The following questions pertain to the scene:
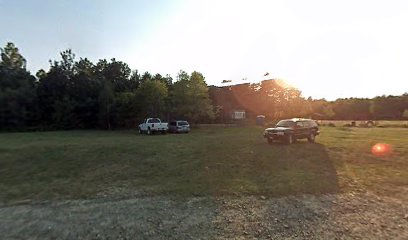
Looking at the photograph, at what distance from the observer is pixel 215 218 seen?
25.5 ft

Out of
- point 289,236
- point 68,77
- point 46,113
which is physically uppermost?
point 68,77

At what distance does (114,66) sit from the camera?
72125mm

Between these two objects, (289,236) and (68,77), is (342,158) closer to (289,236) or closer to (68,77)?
(289,236)

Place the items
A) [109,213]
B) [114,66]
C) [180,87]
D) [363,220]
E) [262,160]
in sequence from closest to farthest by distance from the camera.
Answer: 1. [363,220]
2. [109,213]
3. [262,160]
4. [180,87]
5. [114,66]

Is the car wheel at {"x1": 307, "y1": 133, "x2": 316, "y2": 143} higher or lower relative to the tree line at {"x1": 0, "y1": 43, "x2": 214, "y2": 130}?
lower

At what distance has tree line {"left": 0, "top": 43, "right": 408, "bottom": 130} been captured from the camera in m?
44.6

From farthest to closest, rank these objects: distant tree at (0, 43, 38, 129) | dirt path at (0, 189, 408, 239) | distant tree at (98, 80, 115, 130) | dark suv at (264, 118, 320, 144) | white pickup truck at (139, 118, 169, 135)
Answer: distant tree at (0, 43, 38, 129)
distant tree at (98, 80, 115, 130)
white pickup truck at (139, 118, 169, 135)
dark suv at (264, 118, 320, 144)
dirt path at (0, 189, 408, 239)

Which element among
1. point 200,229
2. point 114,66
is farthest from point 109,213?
point 114,66

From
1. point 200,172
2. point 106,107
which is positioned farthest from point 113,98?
point 200,172

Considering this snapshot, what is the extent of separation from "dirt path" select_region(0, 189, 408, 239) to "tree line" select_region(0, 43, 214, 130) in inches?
1346

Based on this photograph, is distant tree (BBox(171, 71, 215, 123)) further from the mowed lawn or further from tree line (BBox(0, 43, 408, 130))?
the mowed lawn

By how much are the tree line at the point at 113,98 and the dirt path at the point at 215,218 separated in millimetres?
34206

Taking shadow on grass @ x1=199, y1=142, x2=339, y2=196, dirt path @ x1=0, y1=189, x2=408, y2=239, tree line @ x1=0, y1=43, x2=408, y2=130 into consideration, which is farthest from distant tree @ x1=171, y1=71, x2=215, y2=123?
dirt path @ x1=0, y1=189, x2=408, y2=239

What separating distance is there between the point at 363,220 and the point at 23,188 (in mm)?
10444
